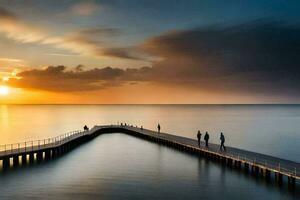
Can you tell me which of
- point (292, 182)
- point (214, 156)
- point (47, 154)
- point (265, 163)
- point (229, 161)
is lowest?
point (292, 182)

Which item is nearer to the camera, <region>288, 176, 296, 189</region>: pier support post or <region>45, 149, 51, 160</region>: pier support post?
<region>288, 176, 296, 189</region>: pier support post

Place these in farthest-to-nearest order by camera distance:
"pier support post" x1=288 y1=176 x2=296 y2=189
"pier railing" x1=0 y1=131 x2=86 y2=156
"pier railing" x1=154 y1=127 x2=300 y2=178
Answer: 1. "pier railing" x1=0 y1=131 x2=86 y2=156
2. "pier railing" x1=154 y1=127 x2=300 y2=178
3. "pier support post" x1=288 y1=176 x2=296 y2=189

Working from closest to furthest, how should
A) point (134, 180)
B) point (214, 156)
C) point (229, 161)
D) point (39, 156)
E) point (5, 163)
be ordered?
1. point (134, 180)
2. point (229, 161)
3. point (5, 163)
4. point (214, 156)
5. point (39, 156)

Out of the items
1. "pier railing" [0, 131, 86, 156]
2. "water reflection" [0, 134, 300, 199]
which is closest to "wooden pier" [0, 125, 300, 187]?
"pier railing" [0, 131, 86, 156]

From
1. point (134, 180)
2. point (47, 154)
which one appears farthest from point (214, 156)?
point (47, 154)

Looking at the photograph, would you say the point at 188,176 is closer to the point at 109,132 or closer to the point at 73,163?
the point at 73,163

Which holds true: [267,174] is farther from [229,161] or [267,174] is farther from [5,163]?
[5,163]

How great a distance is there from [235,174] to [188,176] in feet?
14.1

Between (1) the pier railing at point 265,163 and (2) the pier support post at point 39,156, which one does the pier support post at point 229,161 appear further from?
(2) the pier support post at point 39,156

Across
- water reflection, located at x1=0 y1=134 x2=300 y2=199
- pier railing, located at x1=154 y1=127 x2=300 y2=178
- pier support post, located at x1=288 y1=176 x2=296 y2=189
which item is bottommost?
water reflection, located at x1=0 y1=134 x2=300 y2=199

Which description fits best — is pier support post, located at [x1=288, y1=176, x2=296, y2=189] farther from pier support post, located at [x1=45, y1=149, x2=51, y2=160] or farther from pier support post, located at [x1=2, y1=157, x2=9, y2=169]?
pier support post, located at [x1=45, y1=149, x2=51, y2=160]

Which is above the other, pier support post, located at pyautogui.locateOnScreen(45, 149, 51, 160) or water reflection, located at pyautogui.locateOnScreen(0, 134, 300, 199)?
pier support post, located at pyautogui.locateOnScreen(45, 149, 51, 160)

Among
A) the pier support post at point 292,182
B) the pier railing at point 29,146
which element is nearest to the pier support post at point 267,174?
the pier support post at point 292,182

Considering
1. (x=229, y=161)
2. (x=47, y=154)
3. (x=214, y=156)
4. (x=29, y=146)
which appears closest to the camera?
(x=229, y=161)
